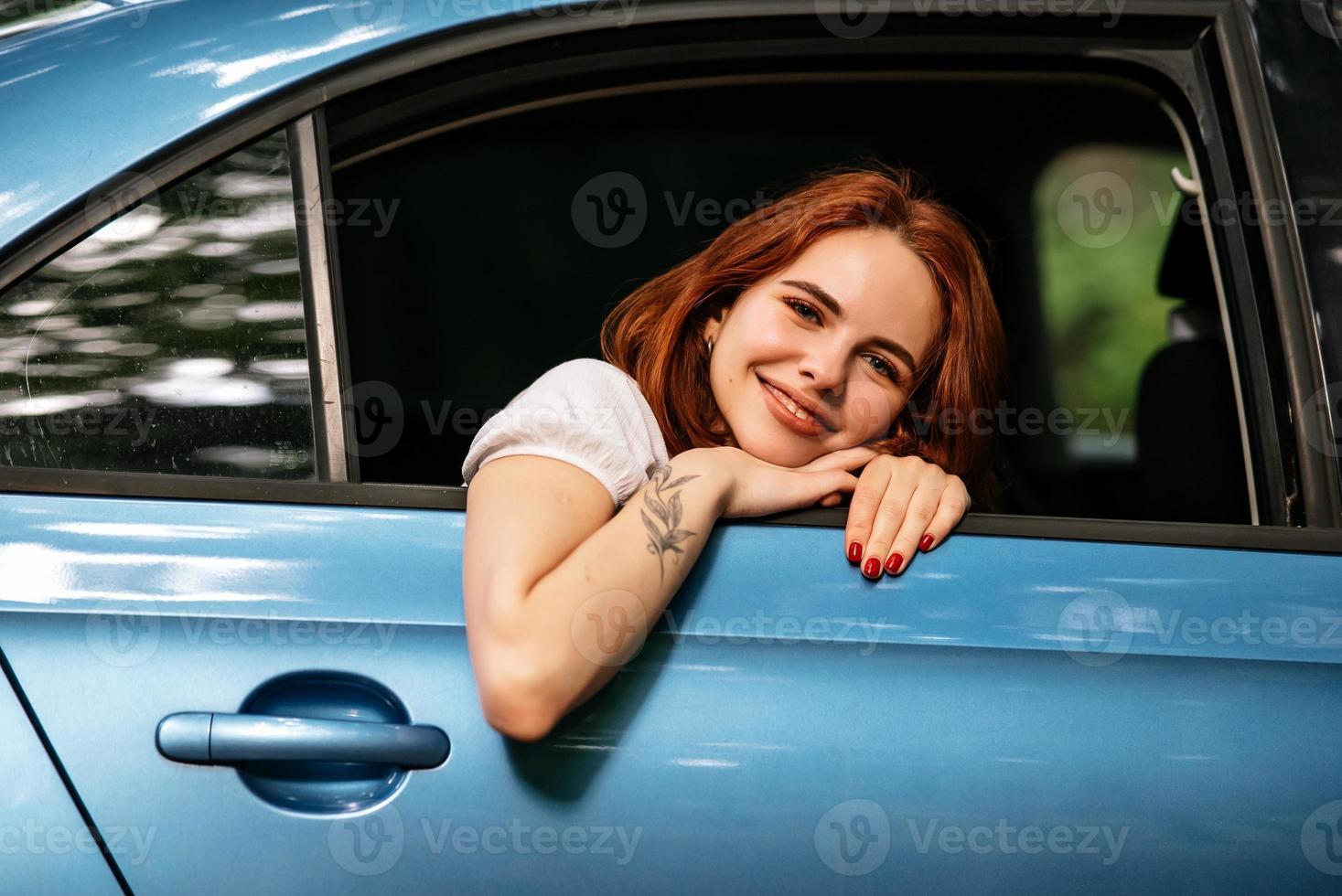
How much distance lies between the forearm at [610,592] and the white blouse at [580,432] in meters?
0.08

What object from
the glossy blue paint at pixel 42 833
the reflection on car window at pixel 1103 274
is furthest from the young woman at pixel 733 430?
the reflection on car window at pixel 1103 274

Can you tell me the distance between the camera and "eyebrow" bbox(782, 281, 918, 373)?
5.11 feet

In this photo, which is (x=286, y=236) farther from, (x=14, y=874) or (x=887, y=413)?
(x=887, y=413)

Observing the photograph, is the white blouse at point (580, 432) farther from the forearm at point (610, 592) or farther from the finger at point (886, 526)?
the finger at point (886, 526)

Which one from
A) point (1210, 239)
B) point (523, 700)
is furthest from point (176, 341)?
point (1210, 239)

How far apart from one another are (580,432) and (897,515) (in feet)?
1.13

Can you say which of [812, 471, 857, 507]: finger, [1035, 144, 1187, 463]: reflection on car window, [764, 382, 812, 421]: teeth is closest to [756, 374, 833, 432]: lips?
[764, 382, 812, 421]: teeth

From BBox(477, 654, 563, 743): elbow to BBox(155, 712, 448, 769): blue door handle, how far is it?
3.3 inches

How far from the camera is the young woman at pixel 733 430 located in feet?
3.59

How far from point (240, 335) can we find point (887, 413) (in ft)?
2.74

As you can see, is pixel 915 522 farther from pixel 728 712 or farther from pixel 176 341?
pixel 176 341

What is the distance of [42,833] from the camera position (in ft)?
3.40

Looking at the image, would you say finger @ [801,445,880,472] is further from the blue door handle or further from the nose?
the blue door handle

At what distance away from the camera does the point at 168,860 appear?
104 cm
